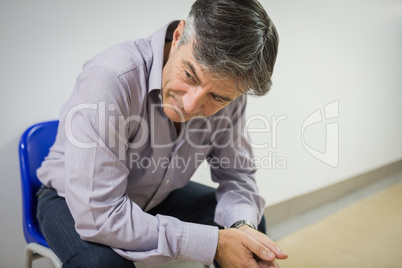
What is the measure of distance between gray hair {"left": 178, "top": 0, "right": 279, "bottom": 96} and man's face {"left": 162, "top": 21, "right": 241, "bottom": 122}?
0.02 meters

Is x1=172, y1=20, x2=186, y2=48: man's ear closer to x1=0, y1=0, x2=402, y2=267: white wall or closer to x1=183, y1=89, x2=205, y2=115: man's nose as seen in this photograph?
x1=183, y1=89, x2=205, y2=115: man's nose

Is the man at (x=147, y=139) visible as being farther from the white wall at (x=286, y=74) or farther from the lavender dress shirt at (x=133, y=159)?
the white wall at (x=286, y=74)

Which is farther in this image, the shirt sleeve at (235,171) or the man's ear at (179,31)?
the shirt sleeve at (235,171)

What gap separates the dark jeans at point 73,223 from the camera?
78 cm

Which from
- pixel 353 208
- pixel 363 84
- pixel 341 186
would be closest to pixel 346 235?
pixel 353 208

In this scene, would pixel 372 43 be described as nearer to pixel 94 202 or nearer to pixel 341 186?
pixel 341 186

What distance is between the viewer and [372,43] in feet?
8.50

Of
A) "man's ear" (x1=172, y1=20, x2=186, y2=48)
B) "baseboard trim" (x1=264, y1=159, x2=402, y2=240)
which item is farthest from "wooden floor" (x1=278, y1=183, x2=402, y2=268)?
"man's ear" (x1=172, y1=20, x2=186, y2=48)

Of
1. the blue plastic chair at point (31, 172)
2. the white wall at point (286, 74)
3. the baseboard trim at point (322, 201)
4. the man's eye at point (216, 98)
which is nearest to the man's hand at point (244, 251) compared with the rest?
the man's eye at point (216, 98)

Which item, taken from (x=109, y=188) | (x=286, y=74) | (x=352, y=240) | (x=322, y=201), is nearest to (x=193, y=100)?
(x=109, y=188)

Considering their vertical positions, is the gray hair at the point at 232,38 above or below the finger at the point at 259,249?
above

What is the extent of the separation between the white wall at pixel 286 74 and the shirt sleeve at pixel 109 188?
15.2 inches

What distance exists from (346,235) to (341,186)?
0.70m

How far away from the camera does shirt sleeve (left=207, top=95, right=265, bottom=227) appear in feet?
3.62
